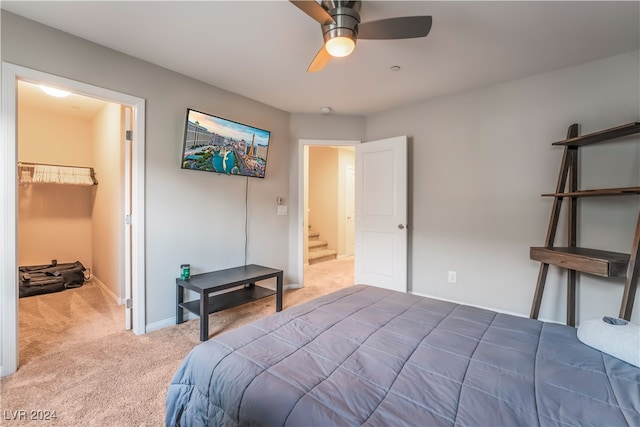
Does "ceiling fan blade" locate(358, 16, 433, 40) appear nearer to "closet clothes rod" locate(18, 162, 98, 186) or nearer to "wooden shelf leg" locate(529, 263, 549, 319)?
"wooden shelf leg" locate(529, 263, 549, 319)

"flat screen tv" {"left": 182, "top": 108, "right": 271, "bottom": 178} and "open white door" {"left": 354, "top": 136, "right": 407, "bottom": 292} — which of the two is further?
"open white door" {"left": 354, "top": 136, "right": 407, "bottom": 292}

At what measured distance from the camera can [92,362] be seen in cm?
209

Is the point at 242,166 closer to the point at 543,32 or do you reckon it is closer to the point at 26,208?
the point at 543,32

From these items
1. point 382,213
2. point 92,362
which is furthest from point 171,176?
point 382,213

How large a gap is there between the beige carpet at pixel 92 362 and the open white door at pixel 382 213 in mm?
1180

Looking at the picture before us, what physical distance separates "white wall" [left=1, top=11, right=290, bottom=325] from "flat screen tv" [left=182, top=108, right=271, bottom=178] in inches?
4.6

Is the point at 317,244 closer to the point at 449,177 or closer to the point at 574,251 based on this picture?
the point at 449,177

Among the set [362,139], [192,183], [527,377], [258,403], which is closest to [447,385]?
[527,377]

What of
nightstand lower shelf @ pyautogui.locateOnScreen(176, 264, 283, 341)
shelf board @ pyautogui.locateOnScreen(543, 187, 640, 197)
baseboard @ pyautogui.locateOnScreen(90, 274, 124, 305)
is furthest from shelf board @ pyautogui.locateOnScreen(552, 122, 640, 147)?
baseboard @ pyautogui.locateOnScreen(90, 274, 124, 305)

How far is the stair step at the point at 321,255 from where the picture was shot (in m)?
5.85

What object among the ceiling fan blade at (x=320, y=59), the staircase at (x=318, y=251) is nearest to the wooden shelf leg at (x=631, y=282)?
the ceiling fan blade at (x=320, y=59)

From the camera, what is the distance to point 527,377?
3.45 feet

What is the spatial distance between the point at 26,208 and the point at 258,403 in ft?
16.8

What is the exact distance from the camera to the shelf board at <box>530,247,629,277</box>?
1995 mm
